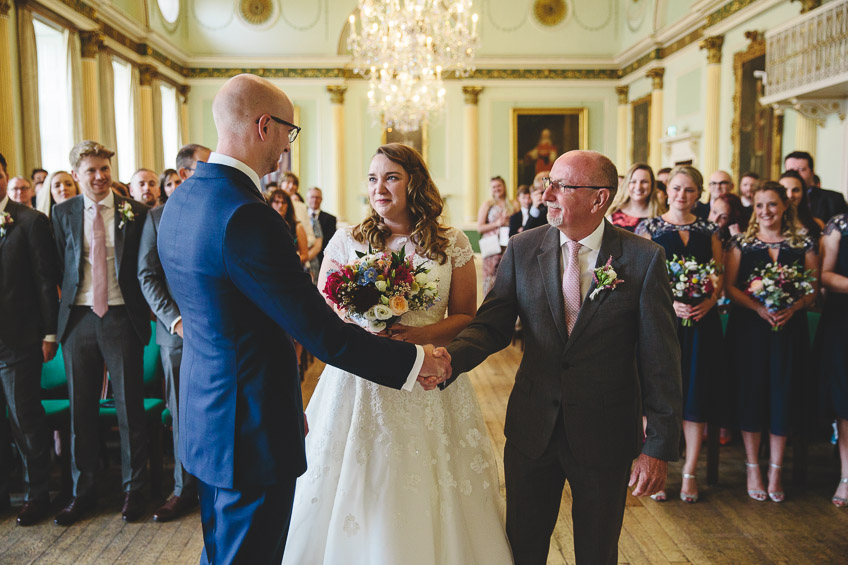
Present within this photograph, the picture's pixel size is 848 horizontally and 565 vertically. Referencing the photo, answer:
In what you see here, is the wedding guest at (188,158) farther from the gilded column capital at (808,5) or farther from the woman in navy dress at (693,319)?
the gilded column capital at (808,5)

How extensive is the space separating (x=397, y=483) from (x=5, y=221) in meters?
2.68

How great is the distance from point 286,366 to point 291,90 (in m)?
14.8

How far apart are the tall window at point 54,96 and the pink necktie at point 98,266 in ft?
25.5

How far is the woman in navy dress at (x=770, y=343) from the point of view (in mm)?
4082

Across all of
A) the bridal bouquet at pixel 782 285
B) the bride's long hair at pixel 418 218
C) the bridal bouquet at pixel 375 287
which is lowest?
the bridal bouquet at pixel 782 285

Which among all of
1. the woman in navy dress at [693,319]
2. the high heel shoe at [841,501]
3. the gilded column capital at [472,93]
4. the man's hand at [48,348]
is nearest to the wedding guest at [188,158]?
the man's hand at [48,348]

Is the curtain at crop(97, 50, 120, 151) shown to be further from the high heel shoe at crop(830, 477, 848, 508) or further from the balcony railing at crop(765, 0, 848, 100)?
the high heel shoe at crop(830, 477, 848, 508)

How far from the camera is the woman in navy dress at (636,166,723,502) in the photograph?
4109 mm

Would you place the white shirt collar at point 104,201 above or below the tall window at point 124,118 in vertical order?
below

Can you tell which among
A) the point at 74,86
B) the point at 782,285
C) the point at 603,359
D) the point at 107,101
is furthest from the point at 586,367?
the point at 107,101

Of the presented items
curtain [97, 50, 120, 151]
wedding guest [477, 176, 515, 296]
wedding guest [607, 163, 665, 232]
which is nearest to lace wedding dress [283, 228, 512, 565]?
wedding guest [607, 163, 665, 232]

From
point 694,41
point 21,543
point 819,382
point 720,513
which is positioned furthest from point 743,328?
point 694,41

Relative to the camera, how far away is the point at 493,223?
9.81 meters

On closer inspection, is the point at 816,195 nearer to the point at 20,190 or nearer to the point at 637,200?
the point at 637,200
